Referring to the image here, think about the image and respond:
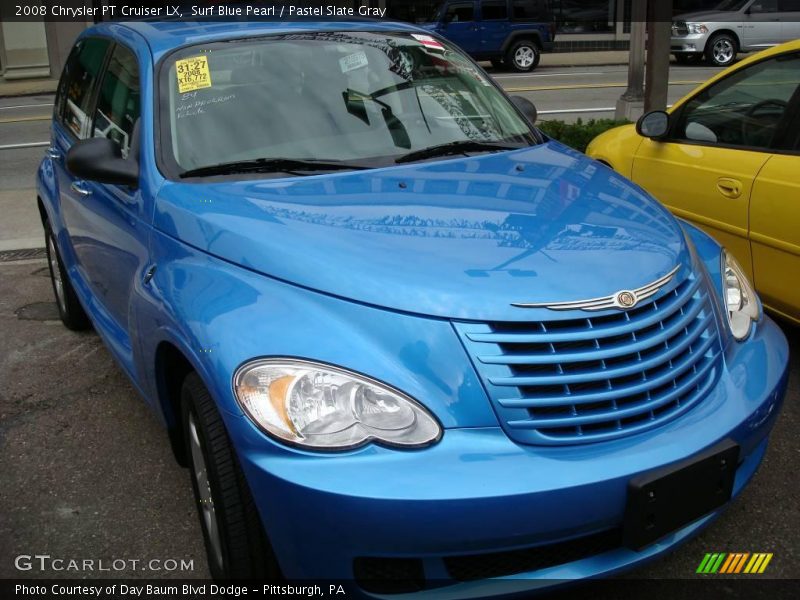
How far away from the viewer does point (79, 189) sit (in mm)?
3918

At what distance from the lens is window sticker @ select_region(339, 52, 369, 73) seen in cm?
364

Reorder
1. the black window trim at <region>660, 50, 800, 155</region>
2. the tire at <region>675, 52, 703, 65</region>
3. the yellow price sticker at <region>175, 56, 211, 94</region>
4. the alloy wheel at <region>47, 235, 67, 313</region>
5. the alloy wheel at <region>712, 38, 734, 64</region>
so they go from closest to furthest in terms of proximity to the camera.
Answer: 1. the yellow price sticker at <region>175, 56, 211, 94</region>
2. the black window trim at <region>660, 50, 800, 155</region>
3. the alloy wheel at <region>47, 235, 67, 313</region>
4. the alloy wheel at <region>712, 38, 734, 64</region>
5. the tire at <region>675, 52, 703, 65</region>

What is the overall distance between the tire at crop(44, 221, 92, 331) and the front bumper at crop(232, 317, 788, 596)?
3.04 meters

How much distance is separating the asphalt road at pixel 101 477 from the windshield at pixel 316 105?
1241 millimetres

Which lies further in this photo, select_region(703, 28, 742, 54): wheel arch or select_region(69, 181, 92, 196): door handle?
select_region(703, 28, 742, 54): wheel arch

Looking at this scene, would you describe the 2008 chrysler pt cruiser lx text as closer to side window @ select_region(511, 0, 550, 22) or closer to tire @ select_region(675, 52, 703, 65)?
side window @ select_region(511, 0, 550, 22)

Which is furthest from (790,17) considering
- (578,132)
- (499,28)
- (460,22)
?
(578,132)

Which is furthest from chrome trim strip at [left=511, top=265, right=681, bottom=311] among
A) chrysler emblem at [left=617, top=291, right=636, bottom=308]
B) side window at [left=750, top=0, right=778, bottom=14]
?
side window at [left=750, top=0, right=778, bottom=14]

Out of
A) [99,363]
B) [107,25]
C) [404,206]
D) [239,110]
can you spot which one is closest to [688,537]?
[404,206]

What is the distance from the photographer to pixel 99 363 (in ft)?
15.4

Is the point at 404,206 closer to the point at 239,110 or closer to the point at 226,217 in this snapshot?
the point at 226,217

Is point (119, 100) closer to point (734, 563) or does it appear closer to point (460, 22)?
point (734, 563)

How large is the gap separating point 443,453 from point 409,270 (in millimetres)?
534

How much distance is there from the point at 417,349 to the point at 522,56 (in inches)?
797
